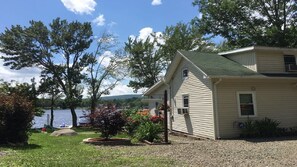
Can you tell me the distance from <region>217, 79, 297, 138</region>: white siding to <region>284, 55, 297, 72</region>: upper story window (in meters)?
1.44

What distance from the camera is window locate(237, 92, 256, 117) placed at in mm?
14992

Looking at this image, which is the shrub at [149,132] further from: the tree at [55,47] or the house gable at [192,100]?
the tree at [55,47]

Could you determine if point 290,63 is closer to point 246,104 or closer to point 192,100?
point 246,104

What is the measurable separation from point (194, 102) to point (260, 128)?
368 centimetres

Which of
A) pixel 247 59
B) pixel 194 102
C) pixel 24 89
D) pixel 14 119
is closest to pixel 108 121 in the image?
pixel 14 119

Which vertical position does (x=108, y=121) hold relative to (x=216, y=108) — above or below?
below

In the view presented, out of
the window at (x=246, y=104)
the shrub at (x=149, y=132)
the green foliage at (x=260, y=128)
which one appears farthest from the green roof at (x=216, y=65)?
the shrub at (x=149, y=132)

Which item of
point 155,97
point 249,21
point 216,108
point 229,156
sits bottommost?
point 229,156

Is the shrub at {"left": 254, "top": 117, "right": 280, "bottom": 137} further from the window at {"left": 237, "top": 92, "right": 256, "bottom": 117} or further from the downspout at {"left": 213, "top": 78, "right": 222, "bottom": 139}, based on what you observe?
the downspout at {"left": 213, "top": 78, "right": 222, "bottom": 139}

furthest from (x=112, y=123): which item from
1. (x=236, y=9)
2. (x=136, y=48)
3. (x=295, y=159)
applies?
(x=136, y=48)

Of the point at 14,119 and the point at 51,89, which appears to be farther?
the point at 51,89

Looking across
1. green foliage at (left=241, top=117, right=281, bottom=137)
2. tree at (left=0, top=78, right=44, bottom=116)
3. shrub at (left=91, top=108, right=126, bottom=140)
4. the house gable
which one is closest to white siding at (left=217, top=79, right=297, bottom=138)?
green foliage at (left=241, top=117, right=281, bottom=137)

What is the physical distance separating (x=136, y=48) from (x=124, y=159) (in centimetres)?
3083

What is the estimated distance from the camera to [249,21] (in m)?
29.3
